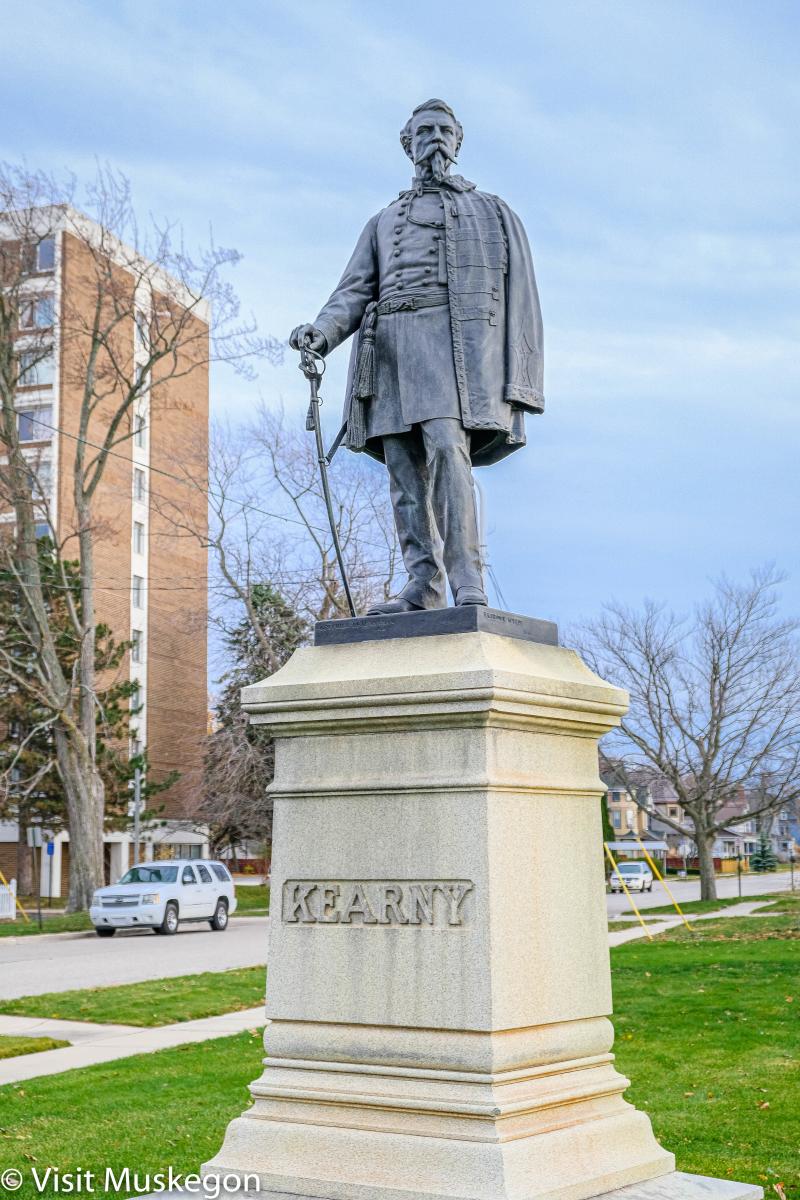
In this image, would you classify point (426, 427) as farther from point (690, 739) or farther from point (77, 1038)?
point (690, 739)

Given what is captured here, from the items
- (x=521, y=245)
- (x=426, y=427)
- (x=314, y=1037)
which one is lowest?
(x=314, y=1037)

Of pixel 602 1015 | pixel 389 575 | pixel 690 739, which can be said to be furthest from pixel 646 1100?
pixel 690 739

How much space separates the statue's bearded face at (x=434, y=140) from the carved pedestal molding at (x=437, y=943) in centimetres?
218

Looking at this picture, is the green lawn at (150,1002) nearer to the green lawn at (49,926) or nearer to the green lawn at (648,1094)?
the green lawn at (648,1094)

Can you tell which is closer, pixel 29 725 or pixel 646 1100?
pixel 646 1100

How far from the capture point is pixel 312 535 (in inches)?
1357

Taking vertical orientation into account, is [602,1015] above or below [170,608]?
below

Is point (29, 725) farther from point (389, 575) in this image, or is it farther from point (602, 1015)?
point (602, 1015)

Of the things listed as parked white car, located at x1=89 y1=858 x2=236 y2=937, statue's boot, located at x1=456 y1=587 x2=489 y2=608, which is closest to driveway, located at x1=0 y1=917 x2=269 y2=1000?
parked white car, located at x1=89 y1=858 x2=236 y2=937

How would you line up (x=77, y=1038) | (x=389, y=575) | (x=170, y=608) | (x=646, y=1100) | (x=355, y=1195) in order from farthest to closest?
(x=170, y=608), (x=389, y=575), (x=77, y=1038), (x=646, y=1100), (x=355, y=1195)

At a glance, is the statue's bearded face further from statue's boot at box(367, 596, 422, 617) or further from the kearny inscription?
the kearny inscription

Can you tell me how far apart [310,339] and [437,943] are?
2632 millimetres

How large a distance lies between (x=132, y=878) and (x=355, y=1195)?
86.7ft

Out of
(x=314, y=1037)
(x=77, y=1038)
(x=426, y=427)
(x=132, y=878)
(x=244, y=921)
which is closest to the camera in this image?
(x=314, y=1037)
